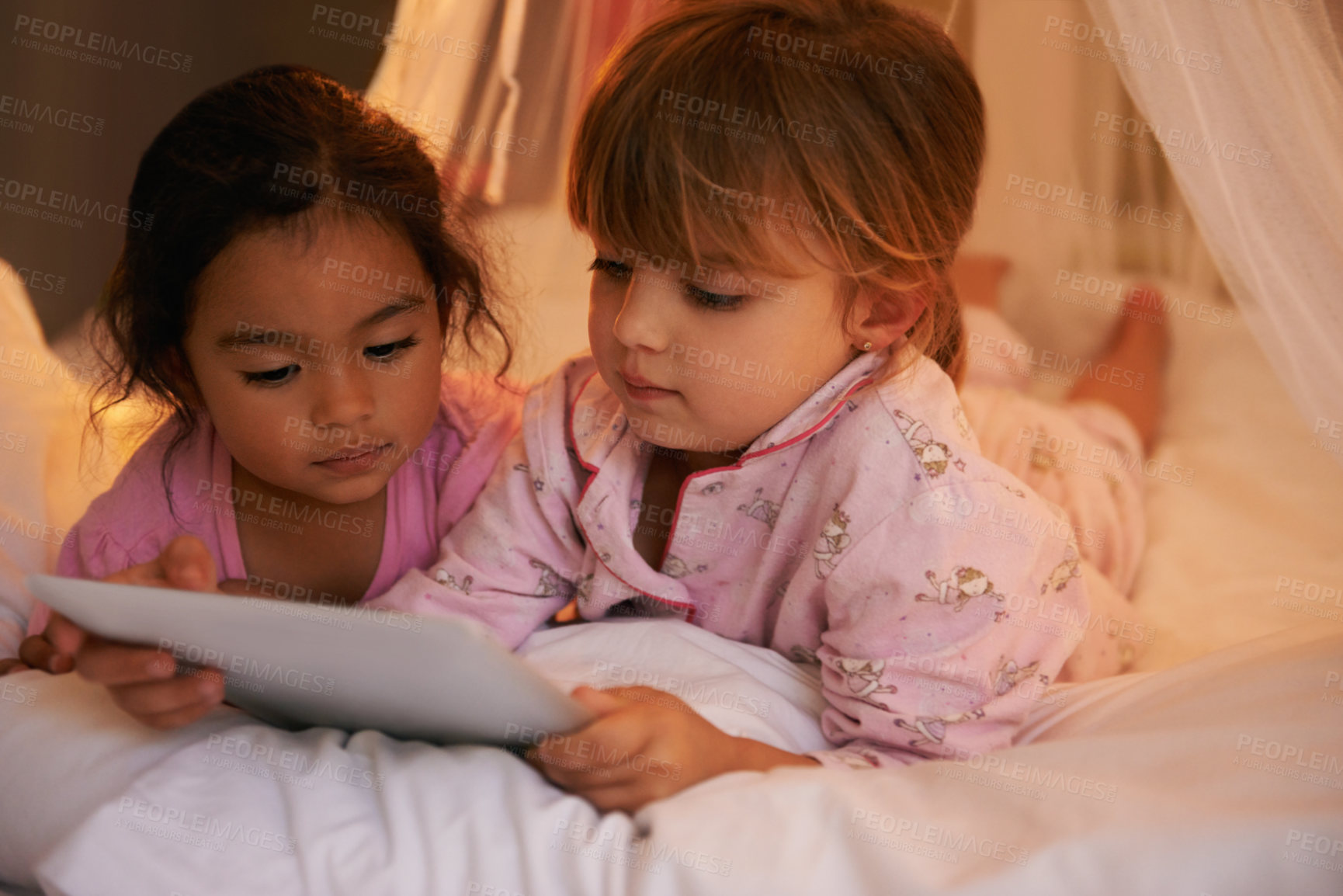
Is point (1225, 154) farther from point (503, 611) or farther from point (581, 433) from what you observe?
point (503, 611)

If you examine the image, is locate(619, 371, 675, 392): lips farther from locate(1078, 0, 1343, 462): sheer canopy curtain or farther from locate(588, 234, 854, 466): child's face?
locate(1078, 0, 1343, 462): sheer canopy curtain

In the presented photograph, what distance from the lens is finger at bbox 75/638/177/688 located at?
33.8 inches

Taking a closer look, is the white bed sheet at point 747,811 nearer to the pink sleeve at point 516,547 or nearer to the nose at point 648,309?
the pink sleeve at point 516,547

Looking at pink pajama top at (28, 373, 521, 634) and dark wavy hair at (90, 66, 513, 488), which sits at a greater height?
dark wavy hair at (90, 66, 513, 488)

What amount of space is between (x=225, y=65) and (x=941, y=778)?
1490 millimetres

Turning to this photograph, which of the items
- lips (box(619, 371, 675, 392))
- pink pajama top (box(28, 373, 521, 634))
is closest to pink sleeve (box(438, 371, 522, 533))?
pink pajama top (box(28, 373, 521, 634))

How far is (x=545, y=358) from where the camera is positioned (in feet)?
5.60

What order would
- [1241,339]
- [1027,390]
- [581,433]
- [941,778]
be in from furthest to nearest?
[1027,390] → [1241,339] → [581,433] → [941,778]

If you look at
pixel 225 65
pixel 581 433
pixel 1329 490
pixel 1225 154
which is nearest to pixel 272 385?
pixel 581 433

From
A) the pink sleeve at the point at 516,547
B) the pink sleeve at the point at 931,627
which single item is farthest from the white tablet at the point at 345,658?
the pink sleeve at the point at 931,627

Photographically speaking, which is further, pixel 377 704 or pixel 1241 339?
pixel 1241 339

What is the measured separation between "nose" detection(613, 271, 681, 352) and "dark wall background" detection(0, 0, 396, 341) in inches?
37.5

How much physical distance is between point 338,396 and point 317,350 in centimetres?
5

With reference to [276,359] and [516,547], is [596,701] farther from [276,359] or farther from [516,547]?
[276,359]
